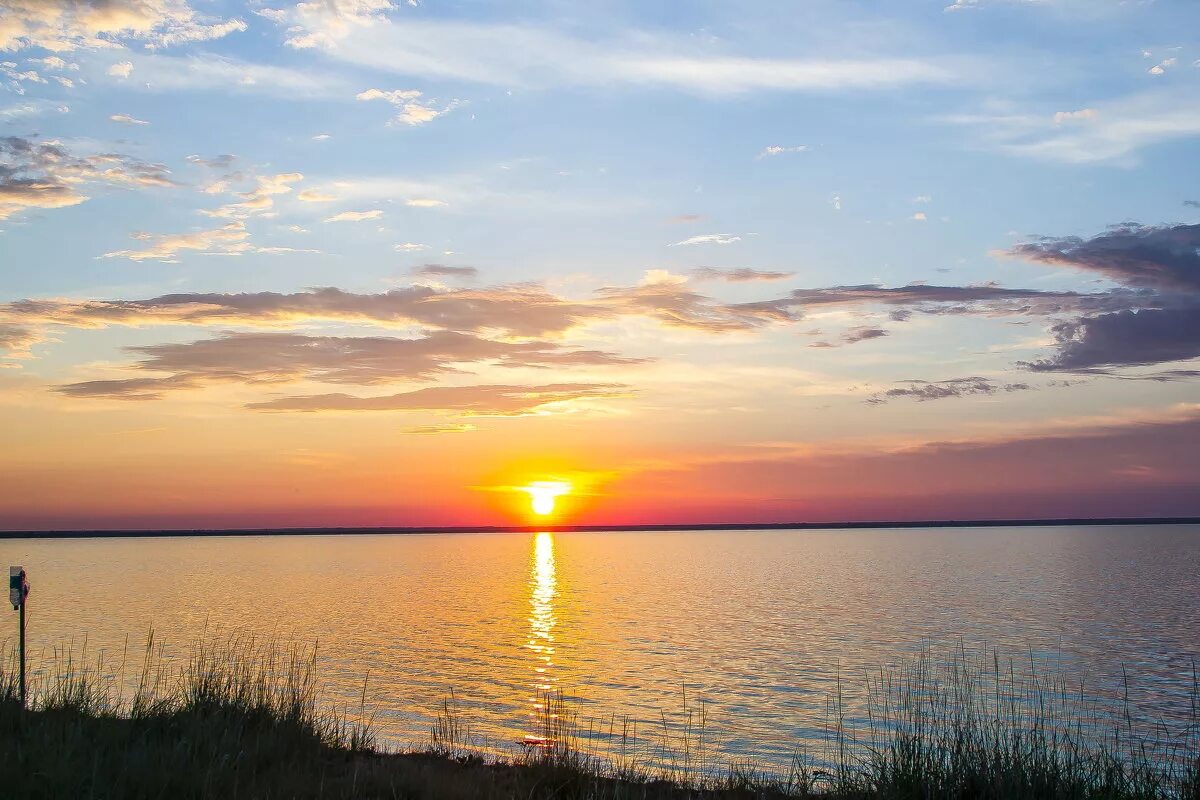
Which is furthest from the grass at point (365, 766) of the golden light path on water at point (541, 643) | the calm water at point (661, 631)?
the calm water at point (661, 631)

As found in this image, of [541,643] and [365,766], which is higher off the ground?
[365,766]

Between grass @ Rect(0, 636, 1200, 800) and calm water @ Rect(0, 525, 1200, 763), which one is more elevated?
grass @ Rect(0, 636, 1200, 800)

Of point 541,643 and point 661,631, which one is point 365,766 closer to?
point 541,643

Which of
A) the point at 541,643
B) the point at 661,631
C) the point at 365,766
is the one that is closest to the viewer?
the point at 365,766

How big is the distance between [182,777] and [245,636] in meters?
34.2

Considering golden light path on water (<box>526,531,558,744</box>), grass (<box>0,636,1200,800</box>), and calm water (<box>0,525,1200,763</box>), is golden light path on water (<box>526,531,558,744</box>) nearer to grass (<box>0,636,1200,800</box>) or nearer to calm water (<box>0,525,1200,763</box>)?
calm water (<box>0,525,1200,763</box>)

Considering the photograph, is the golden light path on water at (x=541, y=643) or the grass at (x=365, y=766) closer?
the grass at (x=365, y=766)

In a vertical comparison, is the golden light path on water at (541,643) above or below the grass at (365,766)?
below

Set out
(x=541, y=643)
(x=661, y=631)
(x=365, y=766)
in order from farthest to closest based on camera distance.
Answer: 1. (x=661, y=631)
2. (x=541, y=643)
3. (x=365, y=766)

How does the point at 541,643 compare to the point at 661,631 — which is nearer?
the point at 541,643

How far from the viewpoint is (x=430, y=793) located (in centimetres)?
1115

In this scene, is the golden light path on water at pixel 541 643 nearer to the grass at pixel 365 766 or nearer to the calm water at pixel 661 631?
the calm water at pixel 661 631

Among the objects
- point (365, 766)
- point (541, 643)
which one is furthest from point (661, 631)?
point (365, 766)

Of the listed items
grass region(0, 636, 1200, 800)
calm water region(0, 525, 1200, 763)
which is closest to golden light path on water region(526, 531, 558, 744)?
calm water region(0, 525, 1200, 763)
